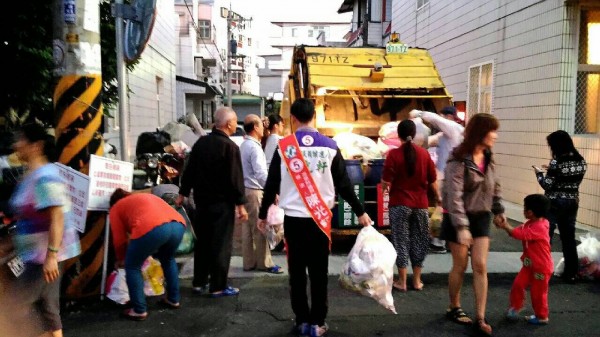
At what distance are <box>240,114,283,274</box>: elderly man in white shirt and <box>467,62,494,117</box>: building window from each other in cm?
719

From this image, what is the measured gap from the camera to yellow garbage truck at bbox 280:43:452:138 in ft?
31.3

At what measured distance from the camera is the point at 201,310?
5.21 metres

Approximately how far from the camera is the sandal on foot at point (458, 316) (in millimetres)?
4836

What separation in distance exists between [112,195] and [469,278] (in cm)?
400

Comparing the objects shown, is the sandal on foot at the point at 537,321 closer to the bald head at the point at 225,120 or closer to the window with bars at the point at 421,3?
the bald head at the point at 225,120

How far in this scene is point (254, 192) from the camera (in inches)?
251

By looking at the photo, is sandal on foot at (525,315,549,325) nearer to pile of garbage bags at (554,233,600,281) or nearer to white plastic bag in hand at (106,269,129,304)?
pile of garbage bags at (554,233,600,281)

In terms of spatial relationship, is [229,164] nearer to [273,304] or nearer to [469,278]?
[273,304]

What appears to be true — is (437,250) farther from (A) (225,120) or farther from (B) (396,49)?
(B) (396,49)

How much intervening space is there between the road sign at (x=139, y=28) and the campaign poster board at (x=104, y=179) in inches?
51.2

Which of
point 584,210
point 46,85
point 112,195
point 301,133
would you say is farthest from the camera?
point 584,210

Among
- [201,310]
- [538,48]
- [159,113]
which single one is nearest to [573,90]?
[538,48]

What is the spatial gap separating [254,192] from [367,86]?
3.99 meters

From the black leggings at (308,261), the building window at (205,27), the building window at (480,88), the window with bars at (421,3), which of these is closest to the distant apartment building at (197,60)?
the building window at (205,27)
